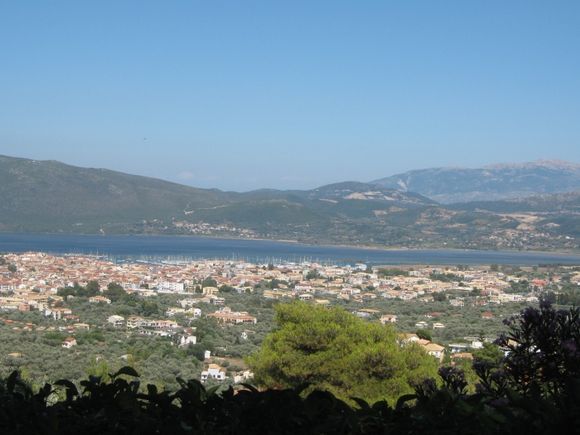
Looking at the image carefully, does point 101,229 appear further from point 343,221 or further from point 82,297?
point 82,297

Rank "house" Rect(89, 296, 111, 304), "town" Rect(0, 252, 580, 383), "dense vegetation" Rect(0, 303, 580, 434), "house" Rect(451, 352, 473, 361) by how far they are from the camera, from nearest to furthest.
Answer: "dense vegetation" Rect(0, 303, 580, 434)
"house" Rect(451, 352, 473, 361)
"town" Rect(0, 252, 580, 383)
"house" Rect(89, 296, 111, 304)

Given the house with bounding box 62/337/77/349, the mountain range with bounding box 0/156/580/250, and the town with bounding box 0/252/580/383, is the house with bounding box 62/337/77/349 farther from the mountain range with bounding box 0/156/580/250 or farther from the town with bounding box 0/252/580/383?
the mountain range with bounding box 0/156/580/250

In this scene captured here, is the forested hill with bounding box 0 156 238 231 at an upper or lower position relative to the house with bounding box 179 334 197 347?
upper

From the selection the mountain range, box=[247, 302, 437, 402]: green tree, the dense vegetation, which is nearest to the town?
box=[247, 302, 437, 402]: green tree

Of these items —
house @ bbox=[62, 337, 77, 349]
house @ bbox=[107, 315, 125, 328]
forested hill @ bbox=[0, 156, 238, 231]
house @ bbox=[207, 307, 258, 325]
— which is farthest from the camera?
forested hill @ bbox=[0, 156, 238, 231]

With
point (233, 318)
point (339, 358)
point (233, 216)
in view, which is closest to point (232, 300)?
point (233, 318)

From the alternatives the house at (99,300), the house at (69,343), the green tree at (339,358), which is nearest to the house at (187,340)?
the house at (69,343)

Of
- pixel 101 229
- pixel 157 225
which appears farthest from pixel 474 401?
pixel 157 225
